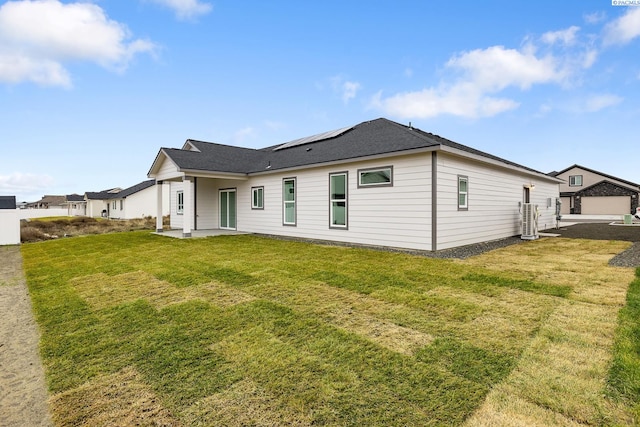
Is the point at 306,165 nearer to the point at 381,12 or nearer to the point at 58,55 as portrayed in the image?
the point at 381,12

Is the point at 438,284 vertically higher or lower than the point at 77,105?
lower

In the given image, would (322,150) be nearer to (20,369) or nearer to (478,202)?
(478,202)

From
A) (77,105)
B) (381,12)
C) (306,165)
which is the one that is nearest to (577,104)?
(381,12)

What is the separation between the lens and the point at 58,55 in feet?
39.1

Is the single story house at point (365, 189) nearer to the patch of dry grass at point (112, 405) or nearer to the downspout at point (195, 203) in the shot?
the downspout at point (195, 203)

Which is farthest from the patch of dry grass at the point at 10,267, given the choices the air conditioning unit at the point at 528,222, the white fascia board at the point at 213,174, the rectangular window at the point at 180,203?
the air conditioning unit at the point at 528,222

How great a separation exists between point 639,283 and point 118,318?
25.9 ft

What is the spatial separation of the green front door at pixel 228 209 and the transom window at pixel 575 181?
126ft

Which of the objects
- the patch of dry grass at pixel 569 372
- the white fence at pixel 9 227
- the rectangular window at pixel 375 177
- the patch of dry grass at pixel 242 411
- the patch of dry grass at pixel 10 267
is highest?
the rectangular window at pixel 375 177

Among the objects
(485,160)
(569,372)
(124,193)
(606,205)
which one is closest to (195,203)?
(485,160)

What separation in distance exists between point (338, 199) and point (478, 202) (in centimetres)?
479

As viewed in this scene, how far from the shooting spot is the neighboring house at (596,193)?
29859 millimetres

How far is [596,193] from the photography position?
31.7 meters

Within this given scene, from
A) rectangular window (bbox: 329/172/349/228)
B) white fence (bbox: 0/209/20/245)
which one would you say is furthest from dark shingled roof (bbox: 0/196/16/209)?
rectangular window (bbox: 329/172/349/228)
